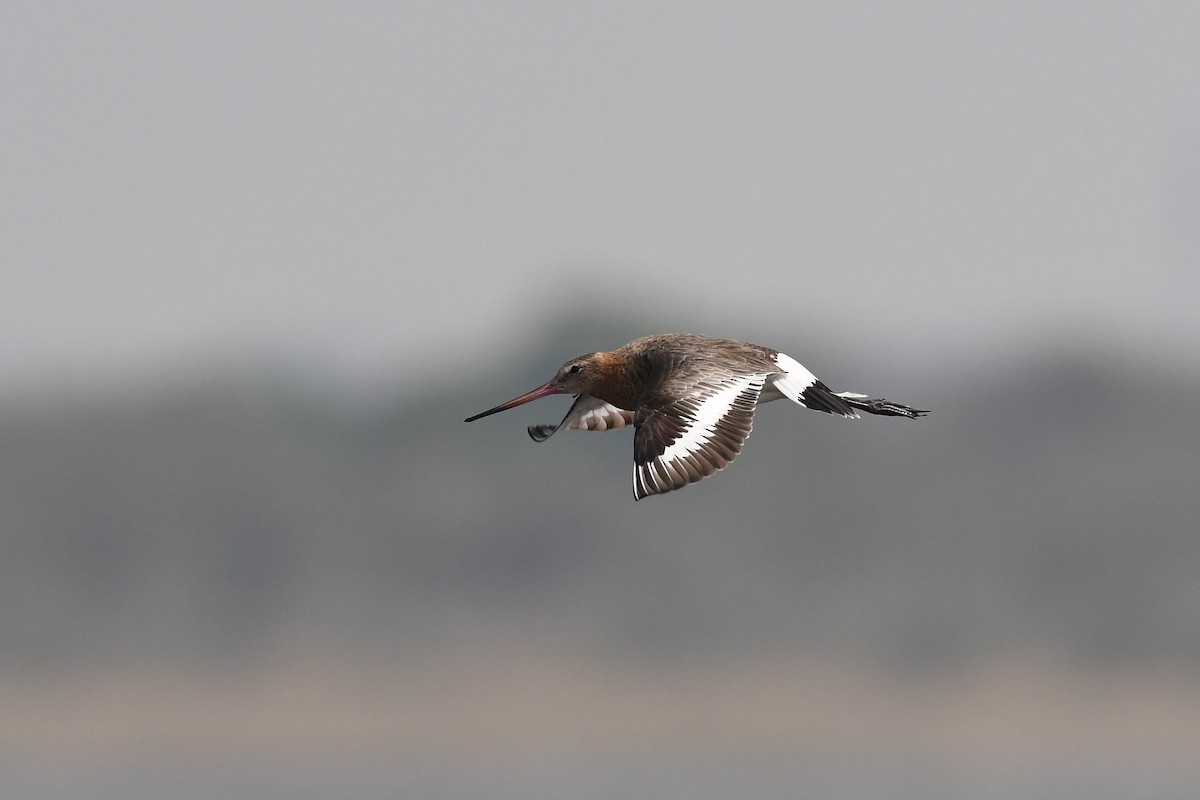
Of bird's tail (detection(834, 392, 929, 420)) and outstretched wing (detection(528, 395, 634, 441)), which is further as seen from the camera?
outstretched wing (detection(528, 395, 634, 441))

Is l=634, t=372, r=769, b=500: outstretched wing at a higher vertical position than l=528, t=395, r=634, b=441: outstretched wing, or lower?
higher

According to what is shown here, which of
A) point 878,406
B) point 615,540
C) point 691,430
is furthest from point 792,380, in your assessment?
point 615,540

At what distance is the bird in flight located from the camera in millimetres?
15859

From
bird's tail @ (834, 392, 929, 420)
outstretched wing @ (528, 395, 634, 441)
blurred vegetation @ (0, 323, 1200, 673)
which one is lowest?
blurred vegetation @ (0, 323, 1200, 673)

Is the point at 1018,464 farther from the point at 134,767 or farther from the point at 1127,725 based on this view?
the point at 134,767

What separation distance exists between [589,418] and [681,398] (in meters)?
2.75

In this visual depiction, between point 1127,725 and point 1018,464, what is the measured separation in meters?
16.9

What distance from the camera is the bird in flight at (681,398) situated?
15.9m

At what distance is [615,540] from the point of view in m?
119

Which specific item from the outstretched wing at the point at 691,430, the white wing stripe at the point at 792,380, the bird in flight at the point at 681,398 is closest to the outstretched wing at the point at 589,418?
the bird in flight at the point at 681,398

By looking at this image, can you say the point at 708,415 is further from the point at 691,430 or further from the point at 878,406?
the point at 878,406

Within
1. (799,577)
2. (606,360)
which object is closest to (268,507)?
(799,577)

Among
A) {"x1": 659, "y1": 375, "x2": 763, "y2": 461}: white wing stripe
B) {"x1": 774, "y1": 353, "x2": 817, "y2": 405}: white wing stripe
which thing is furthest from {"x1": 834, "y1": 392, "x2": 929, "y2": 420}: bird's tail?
{"x1": 659, "y1": 375, "x2": 763, "y2": 461}: white wing stripe

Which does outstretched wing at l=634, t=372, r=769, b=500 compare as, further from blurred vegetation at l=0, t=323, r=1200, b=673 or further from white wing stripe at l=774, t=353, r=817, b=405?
blurred vegetation at l=0, t=323, r=1200, b=673
